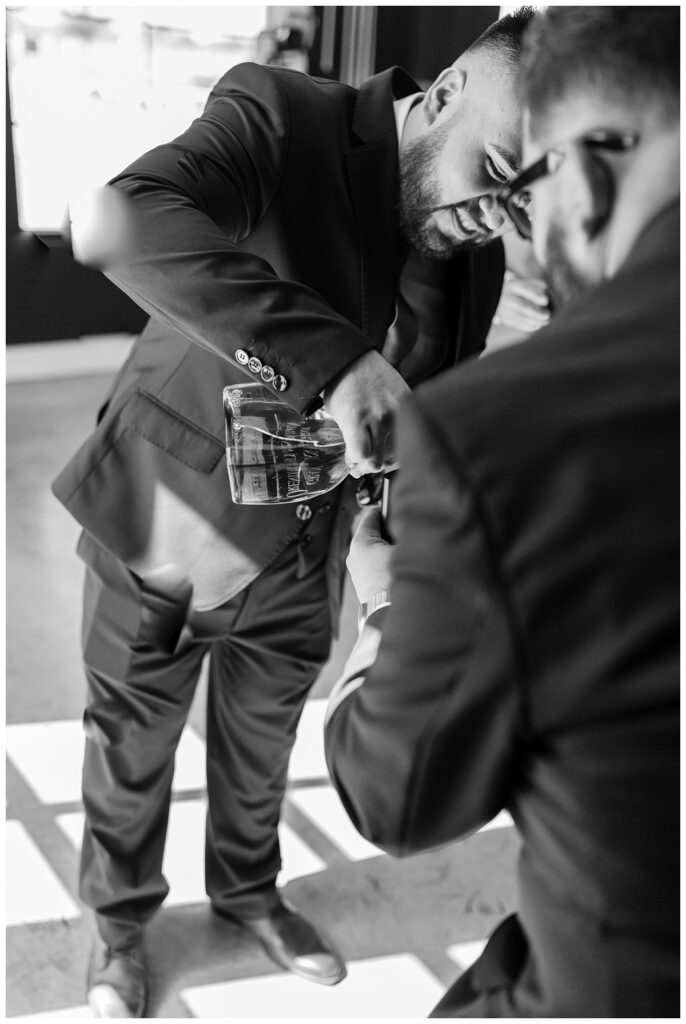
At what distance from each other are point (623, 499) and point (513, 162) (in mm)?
580

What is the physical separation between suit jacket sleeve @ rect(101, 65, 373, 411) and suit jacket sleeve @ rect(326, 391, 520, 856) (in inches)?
15.5

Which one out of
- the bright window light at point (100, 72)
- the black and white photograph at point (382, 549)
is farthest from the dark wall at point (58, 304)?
the black and white photograph at point (382, 549)

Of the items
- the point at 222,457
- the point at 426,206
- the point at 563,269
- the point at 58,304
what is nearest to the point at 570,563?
the point at 563,269

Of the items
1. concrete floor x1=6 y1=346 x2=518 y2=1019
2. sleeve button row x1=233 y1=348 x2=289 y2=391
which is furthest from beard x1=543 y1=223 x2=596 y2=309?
concrete floor x1=6 y1=346 x2=518 y2=1019

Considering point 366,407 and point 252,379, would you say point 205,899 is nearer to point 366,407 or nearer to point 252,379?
point 252,379

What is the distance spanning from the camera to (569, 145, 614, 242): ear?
2.12 feet

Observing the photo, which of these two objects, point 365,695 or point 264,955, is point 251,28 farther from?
point 365,695

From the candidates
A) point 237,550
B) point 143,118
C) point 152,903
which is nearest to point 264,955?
point 152,903

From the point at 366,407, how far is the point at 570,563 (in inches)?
16.2

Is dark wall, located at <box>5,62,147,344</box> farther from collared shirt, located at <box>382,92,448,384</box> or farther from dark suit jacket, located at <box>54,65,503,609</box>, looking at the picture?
collared shirt, located at <box>382,92,448,384</box>

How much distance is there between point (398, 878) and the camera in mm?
2131

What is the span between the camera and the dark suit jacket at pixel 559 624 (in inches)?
23.9

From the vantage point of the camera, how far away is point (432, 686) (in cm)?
66

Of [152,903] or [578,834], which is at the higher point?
[578,834]
